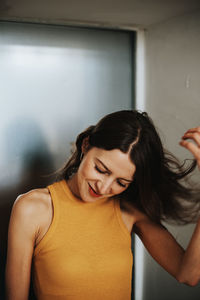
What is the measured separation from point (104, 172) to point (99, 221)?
23 cm

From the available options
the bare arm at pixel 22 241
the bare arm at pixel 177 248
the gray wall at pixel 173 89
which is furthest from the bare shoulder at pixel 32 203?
the gray wall at pixel 173 89

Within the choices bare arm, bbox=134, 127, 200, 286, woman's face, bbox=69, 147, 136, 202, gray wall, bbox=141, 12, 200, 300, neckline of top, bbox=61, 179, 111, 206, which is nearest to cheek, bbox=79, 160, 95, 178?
woman's face, bbox=69, 147, 136, 202

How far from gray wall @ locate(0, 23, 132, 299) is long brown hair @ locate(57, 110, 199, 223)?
0.23 m

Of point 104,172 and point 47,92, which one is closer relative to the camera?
point 104,172

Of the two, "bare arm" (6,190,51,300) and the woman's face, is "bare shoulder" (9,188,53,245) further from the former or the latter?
the woman's face

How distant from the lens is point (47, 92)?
137 cm

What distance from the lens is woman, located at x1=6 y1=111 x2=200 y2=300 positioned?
101cm

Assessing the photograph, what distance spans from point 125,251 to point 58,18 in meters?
0.88

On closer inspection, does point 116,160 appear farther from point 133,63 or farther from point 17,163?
point 133,63

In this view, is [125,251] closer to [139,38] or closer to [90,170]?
[90,170]

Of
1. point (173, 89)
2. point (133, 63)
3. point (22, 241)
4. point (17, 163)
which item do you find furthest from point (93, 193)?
point (133, 63)

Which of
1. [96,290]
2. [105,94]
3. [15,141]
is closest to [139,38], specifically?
[105,94]

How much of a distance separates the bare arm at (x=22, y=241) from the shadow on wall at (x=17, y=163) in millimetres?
272

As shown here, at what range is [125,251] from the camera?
1156 mm
